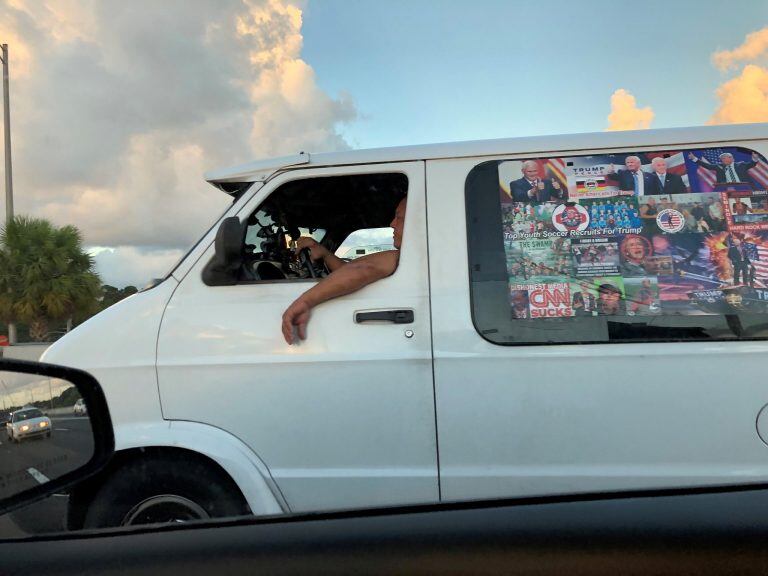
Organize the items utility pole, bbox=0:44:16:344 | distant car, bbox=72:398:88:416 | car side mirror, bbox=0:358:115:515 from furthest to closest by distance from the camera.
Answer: utility pole, bbox=0:44:16:344, distant car, bbox=72:398:88:416, car side mirror, bbox=0:358:115:515

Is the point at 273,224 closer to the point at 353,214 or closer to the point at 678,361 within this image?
the point at 353,214

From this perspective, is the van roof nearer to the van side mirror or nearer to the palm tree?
the van side mirror

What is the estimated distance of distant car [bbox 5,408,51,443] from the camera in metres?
1.48

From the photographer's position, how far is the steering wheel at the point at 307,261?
10.3 feet

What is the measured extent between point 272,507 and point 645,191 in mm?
2041

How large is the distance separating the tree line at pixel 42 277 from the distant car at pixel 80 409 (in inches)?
642

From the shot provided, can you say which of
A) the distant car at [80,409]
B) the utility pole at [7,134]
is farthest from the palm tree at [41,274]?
the distant car at [80,409]

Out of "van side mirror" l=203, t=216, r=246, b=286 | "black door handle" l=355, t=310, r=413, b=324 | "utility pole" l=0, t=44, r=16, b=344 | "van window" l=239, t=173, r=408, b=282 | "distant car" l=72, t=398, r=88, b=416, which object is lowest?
"distant car" l=72, t=398, r=88, b=416

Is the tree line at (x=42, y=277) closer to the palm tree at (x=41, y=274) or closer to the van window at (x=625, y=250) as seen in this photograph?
the palm tree at (x=41, y=274)

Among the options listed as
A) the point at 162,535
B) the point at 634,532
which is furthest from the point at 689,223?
the point at 162,535

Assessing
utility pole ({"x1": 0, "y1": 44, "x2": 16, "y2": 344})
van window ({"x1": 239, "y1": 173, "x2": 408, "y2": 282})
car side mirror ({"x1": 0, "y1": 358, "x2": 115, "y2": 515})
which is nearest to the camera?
car side mirror ({"x1": 0, "y1": 358, "x2": 115, "y2": 515})

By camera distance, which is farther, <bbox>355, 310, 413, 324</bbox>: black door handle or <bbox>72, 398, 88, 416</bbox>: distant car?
<bbox>355, 310, 413, 324</bbox>: black door handle

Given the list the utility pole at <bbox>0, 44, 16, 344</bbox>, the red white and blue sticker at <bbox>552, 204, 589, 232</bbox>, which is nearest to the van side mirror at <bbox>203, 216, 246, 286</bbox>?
the red white and blue sticker at <bbox>552, 204, 589, 232</bbox>

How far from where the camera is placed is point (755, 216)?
2.45 metres
